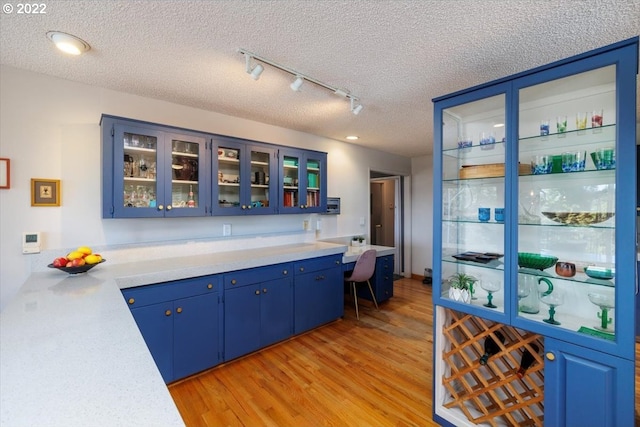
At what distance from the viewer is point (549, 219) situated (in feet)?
5.43

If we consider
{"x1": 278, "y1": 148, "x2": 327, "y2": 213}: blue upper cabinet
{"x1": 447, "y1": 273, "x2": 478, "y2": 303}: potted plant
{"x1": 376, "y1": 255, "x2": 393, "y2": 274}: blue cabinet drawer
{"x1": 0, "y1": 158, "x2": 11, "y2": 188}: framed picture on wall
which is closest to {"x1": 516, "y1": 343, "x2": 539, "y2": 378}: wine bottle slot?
{"x1": 447, "y1": 273, "x2": 478, "y2": 303}: potted plant

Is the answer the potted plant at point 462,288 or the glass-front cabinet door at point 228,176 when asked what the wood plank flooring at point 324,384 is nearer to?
the potted plant at point 462,288

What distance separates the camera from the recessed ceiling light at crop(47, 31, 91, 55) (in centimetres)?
A: 162

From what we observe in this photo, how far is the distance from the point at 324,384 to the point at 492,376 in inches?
47.6

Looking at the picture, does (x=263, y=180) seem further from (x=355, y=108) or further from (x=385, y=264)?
(x=385, y=264)

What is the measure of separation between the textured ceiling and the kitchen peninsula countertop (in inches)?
57.8

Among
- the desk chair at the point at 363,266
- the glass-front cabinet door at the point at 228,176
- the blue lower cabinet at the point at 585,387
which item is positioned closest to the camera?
the blue lower cabinet at the point at 585,387

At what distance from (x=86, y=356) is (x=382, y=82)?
2.37 m

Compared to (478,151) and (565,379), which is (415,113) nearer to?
(478,151)

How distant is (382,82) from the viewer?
2.27m

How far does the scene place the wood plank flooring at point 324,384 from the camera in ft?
6.30

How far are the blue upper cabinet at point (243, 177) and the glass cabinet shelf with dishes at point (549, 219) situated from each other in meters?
1.78

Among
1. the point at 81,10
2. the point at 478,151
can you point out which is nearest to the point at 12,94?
the point at 81,10

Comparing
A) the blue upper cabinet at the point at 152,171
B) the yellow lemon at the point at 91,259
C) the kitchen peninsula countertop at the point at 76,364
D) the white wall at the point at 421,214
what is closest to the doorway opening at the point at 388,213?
the white wall at the point at 421,214
